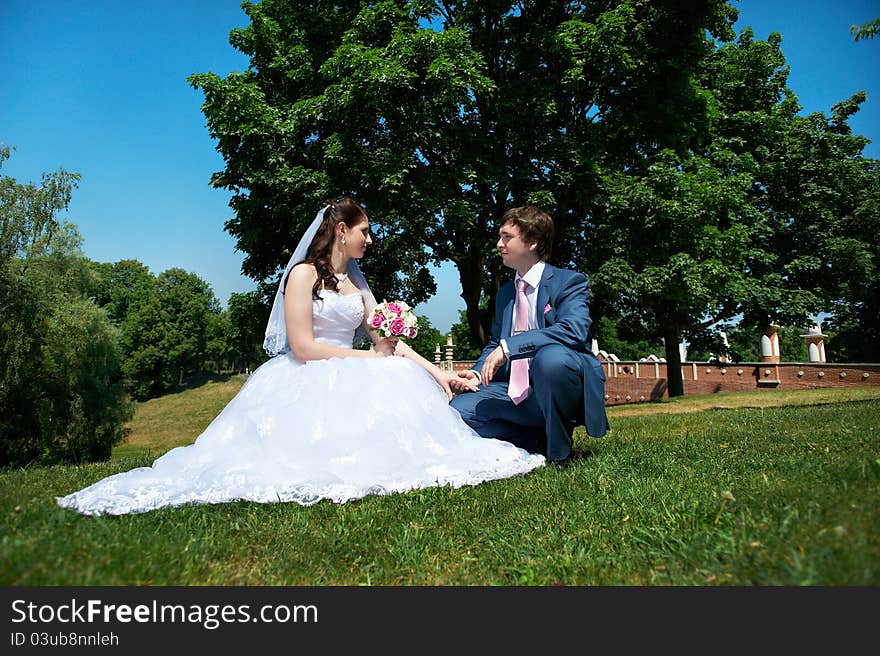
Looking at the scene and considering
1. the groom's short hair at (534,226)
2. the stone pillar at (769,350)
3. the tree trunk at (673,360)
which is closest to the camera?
the groom's short hair at (534,226)

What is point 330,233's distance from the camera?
5176 millimetres

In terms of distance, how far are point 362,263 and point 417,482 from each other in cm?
1276

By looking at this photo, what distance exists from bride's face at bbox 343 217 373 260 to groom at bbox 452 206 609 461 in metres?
1.28

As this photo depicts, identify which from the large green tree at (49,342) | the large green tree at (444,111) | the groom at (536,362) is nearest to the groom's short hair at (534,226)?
the groom at (536,362)

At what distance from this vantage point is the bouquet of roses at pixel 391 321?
5.15m

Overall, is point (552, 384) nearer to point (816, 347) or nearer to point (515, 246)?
point (515, 246)

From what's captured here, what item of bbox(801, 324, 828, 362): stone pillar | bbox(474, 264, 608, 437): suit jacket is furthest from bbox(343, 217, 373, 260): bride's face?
bbox(801, 324, 828, 362): stone pillar

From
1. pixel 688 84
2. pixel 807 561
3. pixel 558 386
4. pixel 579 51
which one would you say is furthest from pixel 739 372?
pixel 807 561

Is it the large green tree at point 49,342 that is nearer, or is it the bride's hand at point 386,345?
the bride's hand at point 386,345

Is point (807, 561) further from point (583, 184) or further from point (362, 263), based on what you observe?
point (362, 263)

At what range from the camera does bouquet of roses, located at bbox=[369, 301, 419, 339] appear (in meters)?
5.15

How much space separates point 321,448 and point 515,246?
8.49ft

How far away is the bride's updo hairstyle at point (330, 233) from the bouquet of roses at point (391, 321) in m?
0.45

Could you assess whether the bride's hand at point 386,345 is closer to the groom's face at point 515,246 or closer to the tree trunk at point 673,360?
the groom's face at point 515,246
